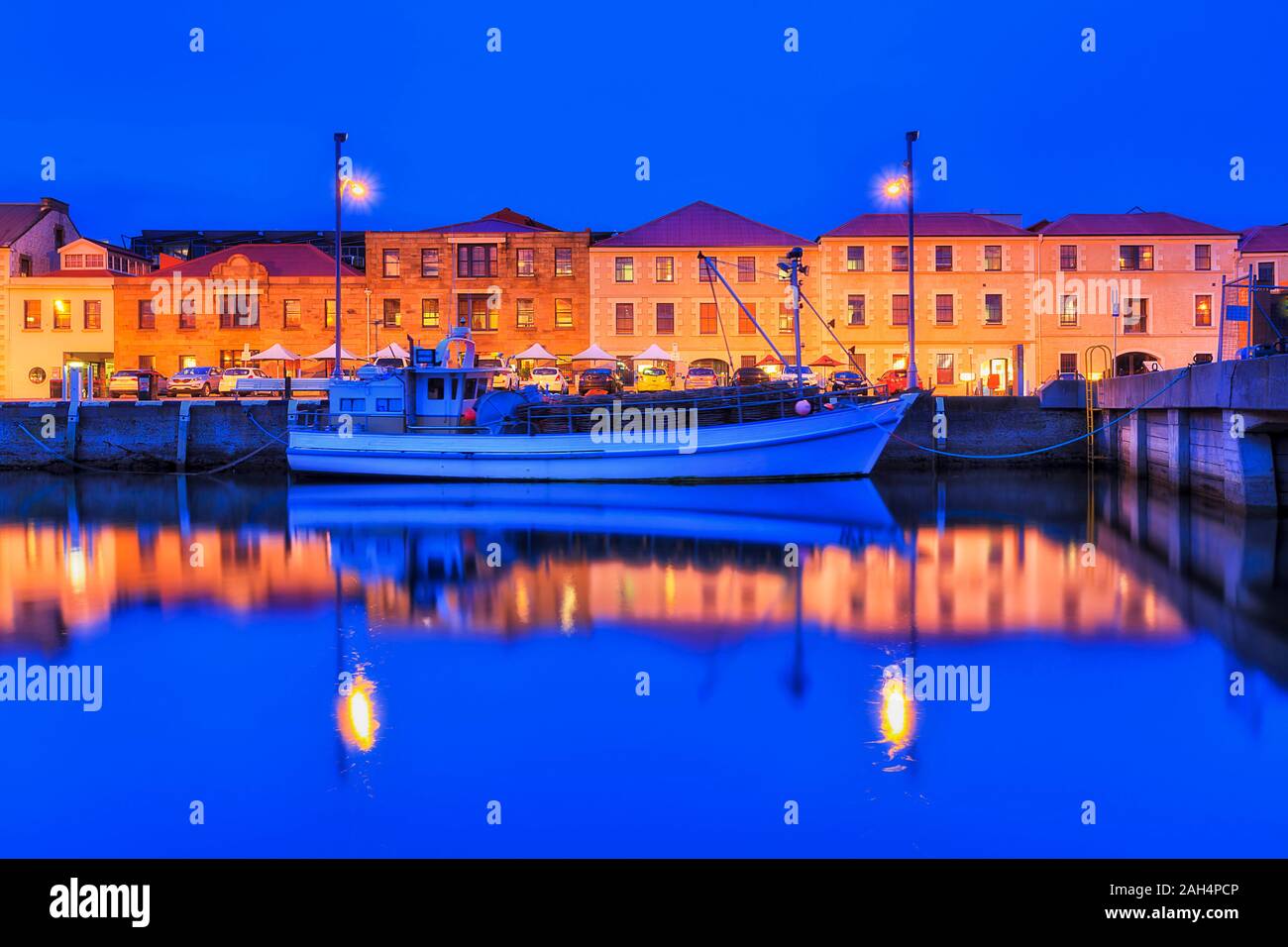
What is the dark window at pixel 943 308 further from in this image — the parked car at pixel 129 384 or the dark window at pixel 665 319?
the parked car at pixel 129 384

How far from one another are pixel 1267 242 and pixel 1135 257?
6.40 meters

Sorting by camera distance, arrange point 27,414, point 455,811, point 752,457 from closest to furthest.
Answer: point 455,811 → point 752,457 → point 27,414

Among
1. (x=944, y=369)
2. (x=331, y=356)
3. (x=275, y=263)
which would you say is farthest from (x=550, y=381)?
(x=275, y=263)

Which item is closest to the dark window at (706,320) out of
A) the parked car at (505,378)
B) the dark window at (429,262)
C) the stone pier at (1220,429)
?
the dark window at (429,262)

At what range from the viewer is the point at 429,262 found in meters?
55.8

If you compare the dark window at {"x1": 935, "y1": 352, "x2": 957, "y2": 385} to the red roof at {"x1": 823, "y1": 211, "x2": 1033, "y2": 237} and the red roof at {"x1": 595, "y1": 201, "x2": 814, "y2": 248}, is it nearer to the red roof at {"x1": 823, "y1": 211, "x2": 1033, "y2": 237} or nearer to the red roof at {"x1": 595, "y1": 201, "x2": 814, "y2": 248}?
the red roof at {"x1": 823, "y1": 211, "x2": 1033, "y2": 237}

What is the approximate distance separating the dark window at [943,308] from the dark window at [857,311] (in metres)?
3.25

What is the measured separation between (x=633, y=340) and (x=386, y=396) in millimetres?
23468

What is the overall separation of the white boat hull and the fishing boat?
0.09 feet

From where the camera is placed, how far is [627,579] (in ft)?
51.2

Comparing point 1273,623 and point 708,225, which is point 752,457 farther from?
point 708,225

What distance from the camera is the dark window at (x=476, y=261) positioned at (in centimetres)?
5559

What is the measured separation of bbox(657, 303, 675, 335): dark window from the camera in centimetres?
5434

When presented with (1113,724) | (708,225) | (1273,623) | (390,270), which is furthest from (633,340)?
(1113,724)
